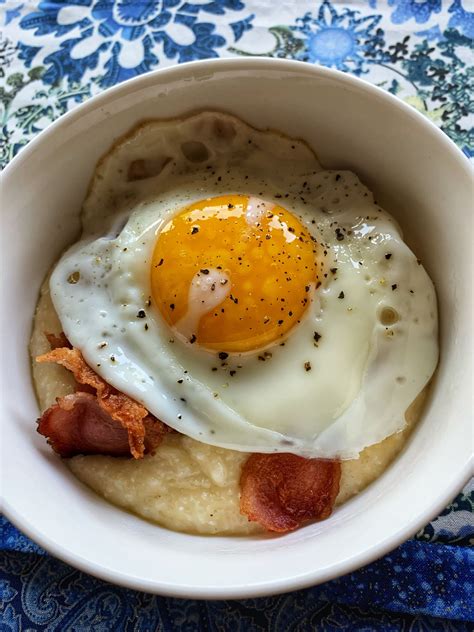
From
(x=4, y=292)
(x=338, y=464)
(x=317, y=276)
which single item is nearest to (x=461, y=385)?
(x=338, y=464)

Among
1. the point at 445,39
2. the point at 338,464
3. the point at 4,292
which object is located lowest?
the point at 338,464

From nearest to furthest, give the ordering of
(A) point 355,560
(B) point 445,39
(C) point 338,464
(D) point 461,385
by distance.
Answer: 1. (A) point 355,560
2. (D) point 461,385
3. (C) point 338,464
4. (B) point 445,39

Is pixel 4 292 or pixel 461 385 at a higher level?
pixel 461 385

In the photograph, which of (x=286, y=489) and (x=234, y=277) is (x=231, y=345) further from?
(x=286, y=489)

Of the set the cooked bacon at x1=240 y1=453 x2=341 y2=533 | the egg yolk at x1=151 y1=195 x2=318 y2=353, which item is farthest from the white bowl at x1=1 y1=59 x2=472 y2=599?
the egg yolk at x1=151 y1=195 x2=318 y2=353

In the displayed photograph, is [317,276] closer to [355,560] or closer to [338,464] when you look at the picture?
[338,464]

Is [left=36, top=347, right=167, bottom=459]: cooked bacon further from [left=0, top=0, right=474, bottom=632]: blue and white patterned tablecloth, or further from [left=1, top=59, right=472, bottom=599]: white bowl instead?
[left=0, top=0, right=474, bottom=632]: blue and white patterned tablecloth

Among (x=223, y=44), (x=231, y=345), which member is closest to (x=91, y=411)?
(x=231, y=345)
